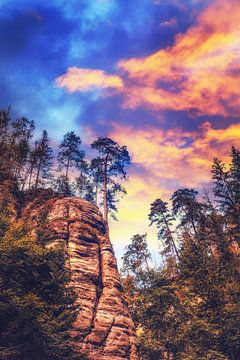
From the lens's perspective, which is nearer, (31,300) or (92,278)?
(31,300)

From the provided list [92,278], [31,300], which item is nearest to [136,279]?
[92,278]

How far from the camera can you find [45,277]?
66.6ft

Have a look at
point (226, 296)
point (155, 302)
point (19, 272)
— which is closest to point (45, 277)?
point (19, 272)

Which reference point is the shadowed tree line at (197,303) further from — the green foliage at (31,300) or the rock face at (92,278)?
the green foliage at (31,300)

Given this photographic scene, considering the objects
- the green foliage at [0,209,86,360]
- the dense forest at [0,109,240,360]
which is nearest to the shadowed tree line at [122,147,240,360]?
the dense forest at [0,109,240,360]

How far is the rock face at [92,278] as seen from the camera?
24469 millimetres

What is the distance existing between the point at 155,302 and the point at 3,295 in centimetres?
1690

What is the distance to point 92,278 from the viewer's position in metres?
29.2

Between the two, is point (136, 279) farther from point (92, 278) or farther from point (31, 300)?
point (31, 300)

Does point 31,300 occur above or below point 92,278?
below

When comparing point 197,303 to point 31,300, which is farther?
point 197,303

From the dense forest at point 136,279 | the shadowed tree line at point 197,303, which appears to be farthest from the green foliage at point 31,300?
the shadowed tree line at point 197,303

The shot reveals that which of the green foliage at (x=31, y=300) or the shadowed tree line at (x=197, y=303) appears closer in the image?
the green foliage at (x=31, y=300)

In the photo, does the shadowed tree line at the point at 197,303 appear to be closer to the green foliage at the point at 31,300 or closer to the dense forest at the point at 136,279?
the dense forest at the point at 136,279
